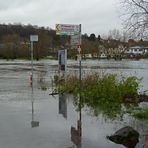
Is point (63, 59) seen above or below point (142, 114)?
above

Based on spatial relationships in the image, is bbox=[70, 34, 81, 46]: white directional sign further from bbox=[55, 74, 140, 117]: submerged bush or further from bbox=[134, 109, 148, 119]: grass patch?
bbox=[134, 109, 148, 119]: grass patch

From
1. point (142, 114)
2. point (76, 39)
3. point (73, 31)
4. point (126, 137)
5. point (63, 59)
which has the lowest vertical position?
point (142, 114)

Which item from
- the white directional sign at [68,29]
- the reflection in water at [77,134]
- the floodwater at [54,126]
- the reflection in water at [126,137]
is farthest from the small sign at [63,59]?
the reflection in water at [126,137]

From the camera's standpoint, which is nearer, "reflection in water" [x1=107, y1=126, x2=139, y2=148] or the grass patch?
"reflection in water" [x1=107, y1=126, x2=139, y2=148]

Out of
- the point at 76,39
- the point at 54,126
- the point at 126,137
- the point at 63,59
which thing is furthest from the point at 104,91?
the point at 126,137

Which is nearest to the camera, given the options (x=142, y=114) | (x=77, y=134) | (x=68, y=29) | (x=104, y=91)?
(x=77, y=134)

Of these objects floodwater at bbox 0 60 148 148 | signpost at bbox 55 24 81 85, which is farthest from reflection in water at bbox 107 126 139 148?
signpost at bbox 55 24 81 85

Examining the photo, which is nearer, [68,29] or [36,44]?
[68,29]

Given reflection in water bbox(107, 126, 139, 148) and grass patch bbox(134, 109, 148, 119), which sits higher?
reflection in water bbox(107, 126, 139, 148)

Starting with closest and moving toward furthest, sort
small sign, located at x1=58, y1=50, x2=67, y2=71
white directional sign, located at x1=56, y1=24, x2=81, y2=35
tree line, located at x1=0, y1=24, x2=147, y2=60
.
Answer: white directional sign, located at x1=56, y1=24, x2=81, y2=35, small sign, located at x1=58, y1=50, x2=67, y2=71, tree line, located at x1=0, y1=24, x2=147, y2=60

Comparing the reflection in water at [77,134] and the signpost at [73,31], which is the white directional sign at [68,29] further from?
the reflection in water at [77,134]

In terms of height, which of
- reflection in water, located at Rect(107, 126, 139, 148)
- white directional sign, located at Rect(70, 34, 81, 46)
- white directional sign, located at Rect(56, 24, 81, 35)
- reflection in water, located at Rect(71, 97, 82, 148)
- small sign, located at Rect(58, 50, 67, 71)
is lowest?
reflection in water, located at Rect(71, 97, 82, 148)

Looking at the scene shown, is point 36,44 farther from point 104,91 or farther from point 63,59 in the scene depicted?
point 104,91

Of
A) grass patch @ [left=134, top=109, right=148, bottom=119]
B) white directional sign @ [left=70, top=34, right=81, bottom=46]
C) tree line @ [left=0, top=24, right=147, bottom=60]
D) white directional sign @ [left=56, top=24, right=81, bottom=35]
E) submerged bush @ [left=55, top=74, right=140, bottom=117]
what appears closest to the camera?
grass patch @ [left=134, top=109, right=148, bottom=119]
